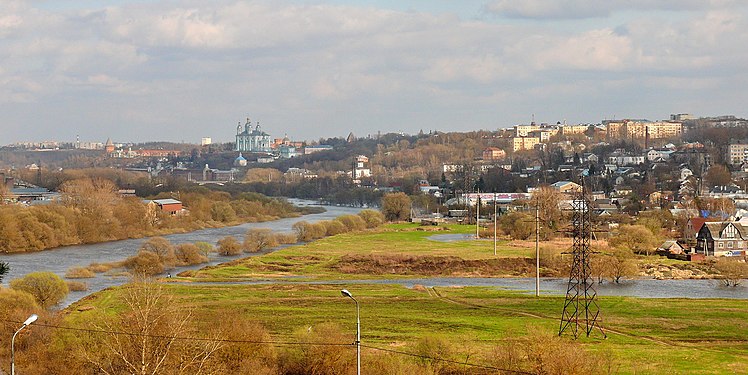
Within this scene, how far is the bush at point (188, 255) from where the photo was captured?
5178 centimetres

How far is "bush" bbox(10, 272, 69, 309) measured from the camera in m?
32.5

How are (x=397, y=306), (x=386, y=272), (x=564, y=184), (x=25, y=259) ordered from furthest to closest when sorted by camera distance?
(x=564, y=184) → (x=25, y=259) → (x=386, y=272) → (x=397, y=306)

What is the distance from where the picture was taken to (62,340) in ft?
75.5

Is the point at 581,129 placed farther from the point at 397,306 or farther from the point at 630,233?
the point at 397,306

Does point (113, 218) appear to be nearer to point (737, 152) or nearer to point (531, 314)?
point (531, 314)

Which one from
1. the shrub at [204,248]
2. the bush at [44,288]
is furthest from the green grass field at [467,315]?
the shrub at [204,248]

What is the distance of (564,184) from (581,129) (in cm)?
10108

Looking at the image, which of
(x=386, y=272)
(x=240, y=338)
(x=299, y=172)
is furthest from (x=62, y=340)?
(x=299, y=172)

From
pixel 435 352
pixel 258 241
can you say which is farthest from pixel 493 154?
pixel 435 352

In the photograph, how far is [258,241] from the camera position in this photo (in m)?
60.5

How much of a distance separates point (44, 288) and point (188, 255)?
19078mm

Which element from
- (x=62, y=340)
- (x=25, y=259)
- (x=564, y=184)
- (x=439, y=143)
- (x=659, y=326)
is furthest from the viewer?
(x=439, y=143)

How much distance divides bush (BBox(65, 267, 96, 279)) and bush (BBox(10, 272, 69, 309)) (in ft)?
32.4

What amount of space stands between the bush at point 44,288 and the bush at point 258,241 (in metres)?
25.6
